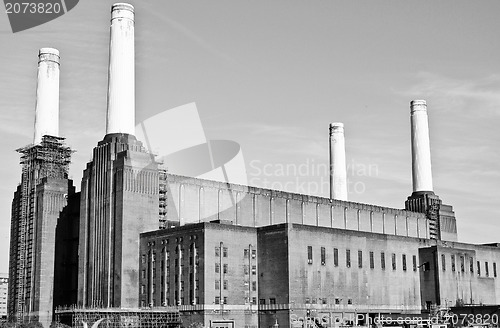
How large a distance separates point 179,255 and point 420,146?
53.0m

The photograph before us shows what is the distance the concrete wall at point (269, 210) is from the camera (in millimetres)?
98500

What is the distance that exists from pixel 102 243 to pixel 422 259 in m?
42.1

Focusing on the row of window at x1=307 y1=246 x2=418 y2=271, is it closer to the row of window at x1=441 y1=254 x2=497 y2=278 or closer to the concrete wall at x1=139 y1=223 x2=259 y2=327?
the row of window at x1=441 y1=254 x2=497 y2=278

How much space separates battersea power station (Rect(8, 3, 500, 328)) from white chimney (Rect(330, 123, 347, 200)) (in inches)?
736

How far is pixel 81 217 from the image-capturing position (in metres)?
93.4

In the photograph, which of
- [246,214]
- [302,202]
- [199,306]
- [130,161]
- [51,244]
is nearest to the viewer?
[199,306]

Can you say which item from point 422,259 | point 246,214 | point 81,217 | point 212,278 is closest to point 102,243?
point 81,217

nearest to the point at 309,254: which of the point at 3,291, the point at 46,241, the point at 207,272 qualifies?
the point at 207,272

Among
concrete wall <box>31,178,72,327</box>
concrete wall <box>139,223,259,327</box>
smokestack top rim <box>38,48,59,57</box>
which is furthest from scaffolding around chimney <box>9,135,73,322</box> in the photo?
concrete wall <box>139,223,259,327</box>

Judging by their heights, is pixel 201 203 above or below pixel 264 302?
above

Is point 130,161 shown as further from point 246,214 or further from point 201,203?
point 246,214

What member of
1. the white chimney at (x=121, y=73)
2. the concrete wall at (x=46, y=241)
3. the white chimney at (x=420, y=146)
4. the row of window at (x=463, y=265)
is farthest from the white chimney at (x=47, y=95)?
the white chimney at (x=420, y=146)

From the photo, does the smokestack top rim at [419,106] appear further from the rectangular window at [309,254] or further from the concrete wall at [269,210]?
the rectangular window at [309,254]

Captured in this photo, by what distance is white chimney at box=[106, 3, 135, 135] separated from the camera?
92.2 m
